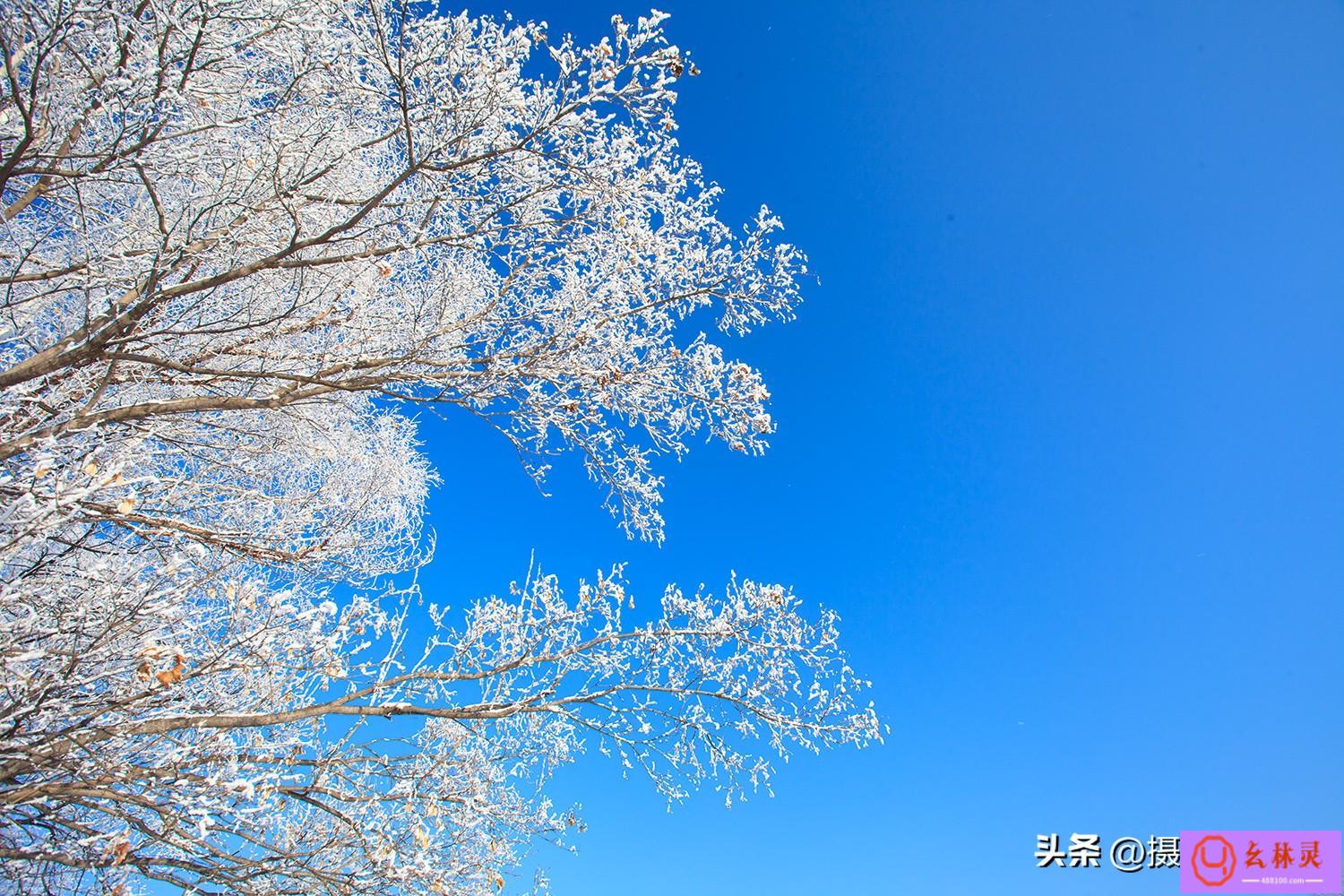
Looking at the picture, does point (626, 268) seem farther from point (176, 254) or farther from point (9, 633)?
point (9, 633)

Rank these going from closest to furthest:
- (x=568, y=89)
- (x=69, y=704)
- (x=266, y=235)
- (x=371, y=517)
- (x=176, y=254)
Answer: (x=69, y=704)
(x=176, y=254)
(x=568, y=89)
(x=266, y=235)
(x=371, y=517)

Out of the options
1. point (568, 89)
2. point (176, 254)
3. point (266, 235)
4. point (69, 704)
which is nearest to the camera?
point (69, 704)

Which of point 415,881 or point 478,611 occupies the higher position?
point 478,611

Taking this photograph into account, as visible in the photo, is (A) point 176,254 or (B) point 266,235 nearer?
(A) point 176,254

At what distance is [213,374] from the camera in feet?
11.6

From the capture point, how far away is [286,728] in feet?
11.3

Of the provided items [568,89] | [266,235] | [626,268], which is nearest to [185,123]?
[266,235]

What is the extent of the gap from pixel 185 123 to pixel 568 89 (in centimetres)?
173

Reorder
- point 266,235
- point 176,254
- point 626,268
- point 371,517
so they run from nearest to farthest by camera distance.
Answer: point 176,254 < point 266,235 < point 626,268 < point 371,517

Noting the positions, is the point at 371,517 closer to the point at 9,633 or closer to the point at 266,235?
the point at 266,235

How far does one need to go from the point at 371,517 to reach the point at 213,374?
2588 mm

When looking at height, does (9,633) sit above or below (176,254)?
below

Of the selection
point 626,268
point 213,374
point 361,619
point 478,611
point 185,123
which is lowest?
point 361,619

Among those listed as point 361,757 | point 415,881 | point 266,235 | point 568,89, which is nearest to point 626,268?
point 568,89
